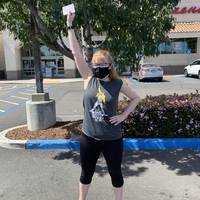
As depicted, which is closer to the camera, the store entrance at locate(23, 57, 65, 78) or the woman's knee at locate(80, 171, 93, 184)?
the woman's knee at locate(80, 171, 93, 184)

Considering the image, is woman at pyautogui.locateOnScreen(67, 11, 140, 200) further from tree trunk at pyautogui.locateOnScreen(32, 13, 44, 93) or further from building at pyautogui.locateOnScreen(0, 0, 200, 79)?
building at pyautogui.locateOnScreen(0, 0, 200, 79)

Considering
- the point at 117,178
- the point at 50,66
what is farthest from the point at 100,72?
the point at 50,66

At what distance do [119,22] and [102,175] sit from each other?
2.76 m

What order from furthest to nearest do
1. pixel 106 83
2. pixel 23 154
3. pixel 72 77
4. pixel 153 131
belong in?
pixel 72 77, pixel 153 131, pixel 23 154, pixel 106 83

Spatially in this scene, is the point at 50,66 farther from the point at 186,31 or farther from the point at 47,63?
the point at 186,31

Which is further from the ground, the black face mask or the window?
the window

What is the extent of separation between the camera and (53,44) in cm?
489

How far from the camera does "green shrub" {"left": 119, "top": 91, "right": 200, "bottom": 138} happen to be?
4.57 meters

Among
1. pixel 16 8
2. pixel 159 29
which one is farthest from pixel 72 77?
pixel 159 29

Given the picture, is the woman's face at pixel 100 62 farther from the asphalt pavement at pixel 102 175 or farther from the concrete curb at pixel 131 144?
the concrete curb at pixel 131 144

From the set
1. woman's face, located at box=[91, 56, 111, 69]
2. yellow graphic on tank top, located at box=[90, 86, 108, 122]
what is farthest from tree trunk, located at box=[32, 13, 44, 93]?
yellow graphic on tank top, located at box=[90, 86, 108, 122]

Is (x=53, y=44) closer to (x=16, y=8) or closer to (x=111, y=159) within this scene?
(x=16, y=8)

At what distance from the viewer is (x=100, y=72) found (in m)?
2.38

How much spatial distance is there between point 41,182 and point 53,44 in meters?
2.82
